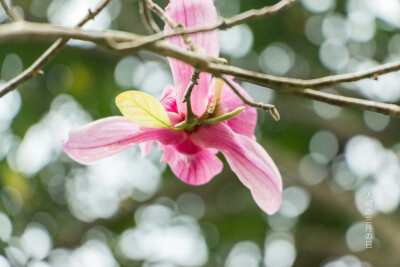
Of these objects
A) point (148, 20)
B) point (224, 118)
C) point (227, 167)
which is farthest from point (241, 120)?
point (227, 167)

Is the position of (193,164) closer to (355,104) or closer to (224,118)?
(224,118)

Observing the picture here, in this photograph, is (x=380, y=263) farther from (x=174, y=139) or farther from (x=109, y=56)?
(x=174, y=139)

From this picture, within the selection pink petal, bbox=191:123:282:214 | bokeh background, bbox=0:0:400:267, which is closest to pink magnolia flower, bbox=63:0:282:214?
pink petal, bbox=191:123:282:214

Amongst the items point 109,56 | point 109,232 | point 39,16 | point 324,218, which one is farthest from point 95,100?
point 324,218

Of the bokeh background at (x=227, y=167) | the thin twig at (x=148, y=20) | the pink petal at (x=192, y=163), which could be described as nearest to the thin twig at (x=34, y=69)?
the thin twig at (x=148, y=20)

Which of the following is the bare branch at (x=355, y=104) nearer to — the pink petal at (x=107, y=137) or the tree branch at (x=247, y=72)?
the tree branch at (x=247, y=72)
